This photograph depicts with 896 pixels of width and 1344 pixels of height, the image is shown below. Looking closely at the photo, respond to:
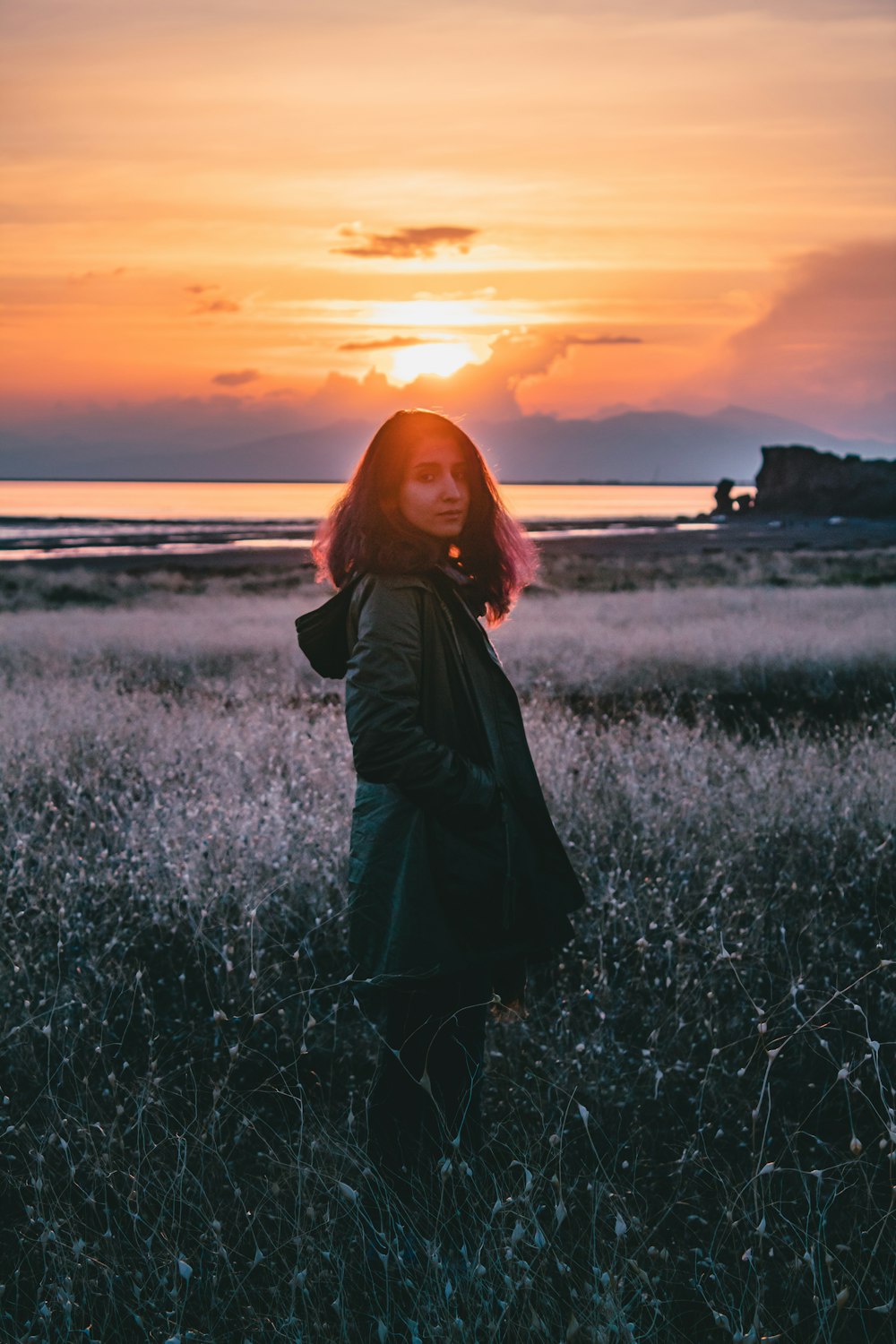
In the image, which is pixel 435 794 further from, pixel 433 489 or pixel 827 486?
pixel 827 486

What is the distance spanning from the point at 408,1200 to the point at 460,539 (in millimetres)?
1803

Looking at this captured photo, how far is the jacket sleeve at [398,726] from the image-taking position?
98.6 inches

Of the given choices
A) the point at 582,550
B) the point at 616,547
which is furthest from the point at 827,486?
the point at 582,550

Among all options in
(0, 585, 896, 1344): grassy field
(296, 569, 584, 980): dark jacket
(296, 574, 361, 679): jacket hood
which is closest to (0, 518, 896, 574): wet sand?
(0, 585, 896, 1344): grassy field

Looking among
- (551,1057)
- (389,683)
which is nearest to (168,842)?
(551,1057)

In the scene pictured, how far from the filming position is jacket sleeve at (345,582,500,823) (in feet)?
8.21

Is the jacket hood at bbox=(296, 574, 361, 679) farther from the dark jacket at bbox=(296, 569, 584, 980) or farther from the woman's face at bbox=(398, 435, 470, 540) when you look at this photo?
the woman's face at bbox=(398, 435, 470, 540)

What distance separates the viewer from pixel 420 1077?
2.77 metres

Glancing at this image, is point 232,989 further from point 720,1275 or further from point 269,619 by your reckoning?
point 269,619

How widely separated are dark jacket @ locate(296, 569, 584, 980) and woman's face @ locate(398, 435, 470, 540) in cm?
15

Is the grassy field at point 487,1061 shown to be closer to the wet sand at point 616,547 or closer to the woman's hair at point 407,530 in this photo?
the woman's hair at point 407,530

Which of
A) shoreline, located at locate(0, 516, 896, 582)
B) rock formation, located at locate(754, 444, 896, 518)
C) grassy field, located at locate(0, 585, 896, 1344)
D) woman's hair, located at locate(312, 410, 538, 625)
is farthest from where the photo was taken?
rock formation, located at locate(754, 444, 896, 518)

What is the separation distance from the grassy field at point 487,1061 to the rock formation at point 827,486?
10381cm

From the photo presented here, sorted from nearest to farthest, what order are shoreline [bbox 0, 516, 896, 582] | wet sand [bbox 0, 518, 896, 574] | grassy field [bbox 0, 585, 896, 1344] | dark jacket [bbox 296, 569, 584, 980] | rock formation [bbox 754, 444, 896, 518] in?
1. grassy field [bbox 0, 585, 896, 1344]
2. dark jacket [bbox 296, 569, 584, 980]
3. shoreline [bbox 0, 516, 896, 582]
4. wet sand [bbox 0, 518, 896, 574]
5. rock formation [bbox 754, 444, 896, 518]
